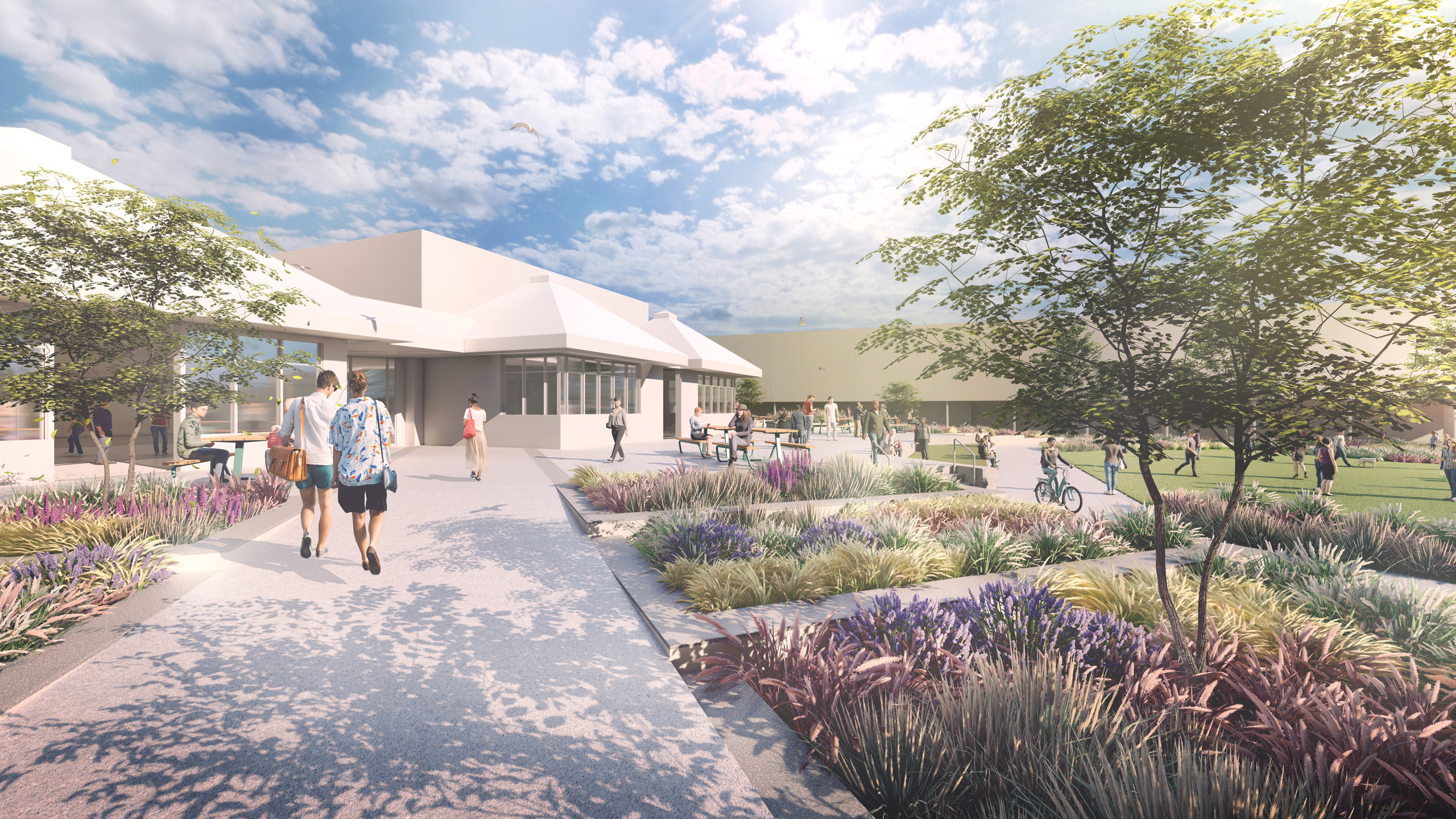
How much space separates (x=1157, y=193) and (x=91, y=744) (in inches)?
262

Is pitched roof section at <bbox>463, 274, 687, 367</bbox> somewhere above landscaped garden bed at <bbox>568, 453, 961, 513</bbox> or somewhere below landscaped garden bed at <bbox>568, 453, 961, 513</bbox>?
above

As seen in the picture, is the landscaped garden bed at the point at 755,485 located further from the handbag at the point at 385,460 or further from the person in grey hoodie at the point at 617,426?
the person in grey hoodie at the point at 617,426

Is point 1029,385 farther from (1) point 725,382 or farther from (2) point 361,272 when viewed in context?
(1) point 725,382

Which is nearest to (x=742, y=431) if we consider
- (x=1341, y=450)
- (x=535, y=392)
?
(x=535, y=392)

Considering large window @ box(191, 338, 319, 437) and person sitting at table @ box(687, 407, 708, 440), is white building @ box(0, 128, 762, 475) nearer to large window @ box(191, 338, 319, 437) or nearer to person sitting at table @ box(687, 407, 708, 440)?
large window @ box(191, 338, 319, 437)

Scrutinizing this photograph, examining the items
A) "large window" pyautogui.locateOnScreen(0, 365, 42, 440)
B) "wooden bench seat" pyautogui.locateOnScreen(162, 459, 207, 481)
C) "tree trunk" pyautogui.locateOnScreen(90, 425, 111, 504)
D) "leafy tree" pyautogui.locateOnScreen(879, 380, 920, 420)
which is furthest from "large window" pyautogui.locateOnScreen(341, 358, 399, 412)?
"leafy tree" pyautogui.locateOnScreen(879, 380, 920, 420)

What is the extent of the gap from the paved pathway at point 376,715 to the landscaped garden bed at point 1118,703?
69cm

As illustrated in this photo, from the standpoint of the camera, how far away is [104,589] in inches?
183

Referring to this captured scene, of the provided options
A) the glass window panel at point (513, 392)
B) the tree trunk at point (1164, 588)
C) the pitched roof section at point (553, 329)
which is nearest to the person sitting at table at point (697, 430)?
the pitched roof section at point (553, 329)

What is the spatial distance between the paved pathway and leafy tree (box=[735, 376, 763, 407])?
4533 cm

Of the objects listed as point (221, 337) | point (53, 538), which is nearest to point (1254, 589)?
point (53, 538)

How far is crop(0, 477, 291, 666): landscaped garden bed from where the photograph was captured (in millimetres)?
4027

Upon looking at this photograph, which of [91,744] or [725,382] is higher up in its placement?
[725,382]

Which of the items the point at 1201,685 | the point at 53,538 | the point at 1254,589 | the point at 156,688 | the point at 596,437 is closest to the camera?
the point at 1201,685
